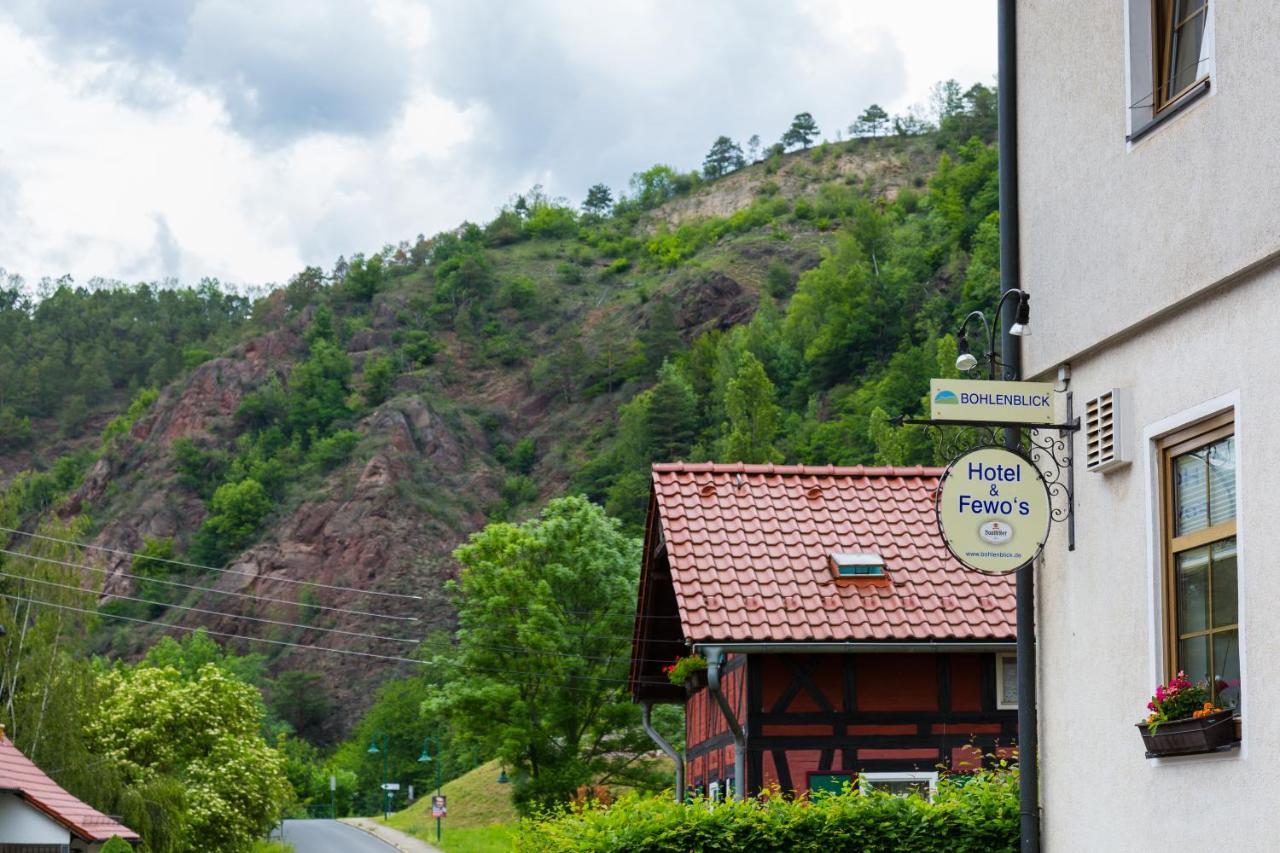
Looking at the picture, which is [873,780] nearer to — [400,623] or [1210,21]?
[1210,21]

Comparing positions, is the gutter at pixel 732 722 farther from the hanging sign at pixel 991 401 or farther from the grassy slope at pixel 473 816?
the grassy slope at pixel 473 816

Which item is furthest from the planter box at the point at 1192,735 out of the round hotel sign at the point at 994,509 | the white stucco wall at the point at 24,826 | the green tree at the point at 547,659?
the green tree at the point at 547,659

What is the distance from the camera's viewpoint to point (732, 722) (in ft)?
57.1

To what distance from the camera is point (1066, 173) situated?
9.42 meters

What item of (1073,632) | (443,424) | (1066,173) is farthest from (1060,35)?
(443,424)

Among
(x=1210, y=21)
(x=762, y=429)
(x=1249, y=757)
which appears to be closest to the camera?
(x=1249, y=757)

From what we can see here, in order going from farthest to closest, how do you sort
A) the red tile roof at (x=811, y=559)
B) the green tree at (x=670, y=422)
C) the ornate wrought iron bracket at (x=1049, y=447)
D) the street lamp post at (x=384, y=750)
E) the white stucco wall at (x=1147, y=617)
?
1. the green tree at (x=670, y=422)
2. the street lamp post at (x=384, y=750)
3. the red tile roof at (x=811, y=559)
4. the ornate wrought iron bracket at (x=1049, y=447)
5. the white stucco wall at (x=1147, y=617)

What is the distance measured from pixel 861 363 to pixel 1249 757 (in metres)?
112

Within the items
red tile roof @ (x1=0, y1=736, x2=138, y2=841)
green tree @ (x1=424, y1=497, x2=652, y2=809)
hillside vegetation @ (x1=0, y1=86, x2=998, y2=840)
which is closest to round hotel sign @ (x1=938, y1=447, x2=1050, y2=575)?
red tile roof @ (x1=0, y1=736, x2=138, y2=841)

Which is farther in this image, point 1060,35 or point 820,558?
point 820,558

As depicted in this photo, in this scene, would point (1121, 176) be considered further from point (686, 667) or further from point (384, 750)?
point (384, 750)

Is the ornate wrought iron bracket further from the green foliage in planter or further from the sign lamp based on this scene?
the green foliage in planter

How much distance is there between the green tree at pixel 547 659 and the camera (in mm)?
43781

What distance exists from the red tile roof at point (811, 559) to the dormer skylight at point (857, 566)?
7 cm
